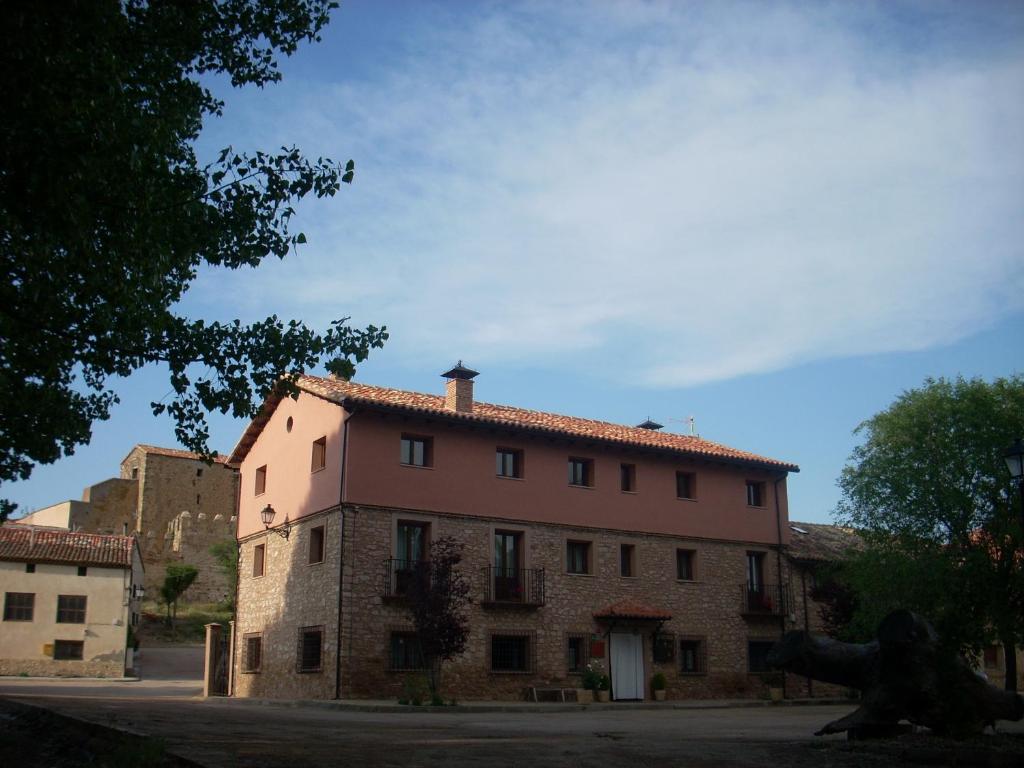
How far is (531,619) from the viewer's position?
2689 centimetres

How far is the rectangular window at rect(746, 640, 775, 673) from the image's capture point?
101 ft

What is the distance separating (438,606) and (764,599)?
12.9m

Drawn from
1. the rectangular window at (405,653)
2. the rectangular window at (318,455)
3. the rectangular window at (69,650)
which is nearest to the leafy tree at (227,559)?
the rectangular window at (69,650)

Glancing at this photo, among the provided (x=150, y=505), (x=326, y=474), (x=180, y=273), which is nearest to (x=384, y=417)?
(x=326, y=474)

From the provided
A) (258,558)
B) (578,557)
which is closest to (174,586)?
(258,558)

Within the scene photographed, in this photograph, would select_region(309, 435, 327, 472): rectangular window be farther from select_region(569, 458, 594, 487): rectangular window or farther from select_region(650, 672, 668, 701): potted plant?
select_region(650, 672, 668, 701): potted plant

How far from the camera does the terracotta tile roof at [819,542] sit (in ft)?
106

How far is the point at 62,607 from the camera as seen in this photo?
136ft

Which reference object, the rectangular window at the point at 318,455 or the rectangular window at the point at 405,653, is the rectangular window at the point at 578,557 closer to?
the rectangular window at the point at 405,653

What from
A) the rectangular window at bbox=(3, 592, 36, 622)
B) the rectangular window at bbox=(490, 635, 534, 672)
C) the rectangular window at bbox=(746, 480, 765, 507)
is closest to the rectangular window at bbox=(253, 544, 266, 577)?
the rectangular window at bbox=(490, 635, 534, 672)

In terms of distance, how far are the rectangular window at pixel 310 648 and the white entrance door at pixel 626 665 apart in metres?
8.21

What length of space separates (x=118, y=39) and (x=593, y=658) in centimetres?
2176

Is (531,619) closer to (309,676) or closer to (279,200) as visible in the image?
(309,676)

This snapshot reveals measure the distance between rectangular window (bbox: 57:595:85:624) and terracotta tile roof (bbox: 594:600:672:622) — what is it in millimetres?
24788
